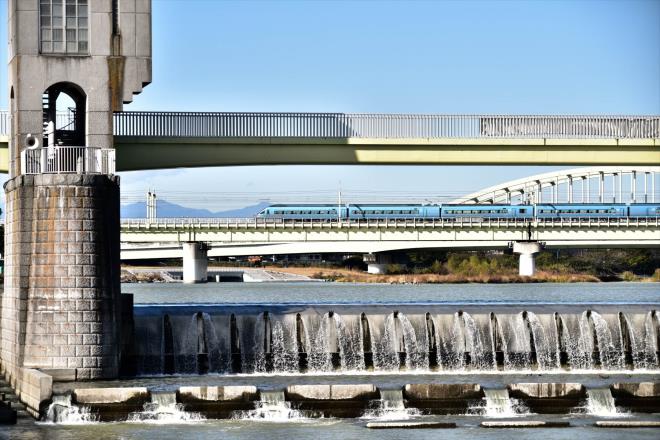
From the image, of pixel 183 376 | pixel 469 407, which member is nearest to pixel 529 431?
pixel 469 407

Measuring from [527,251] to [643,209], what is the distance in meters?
22.1

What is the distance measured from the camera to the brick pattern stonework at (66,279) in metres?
37.2

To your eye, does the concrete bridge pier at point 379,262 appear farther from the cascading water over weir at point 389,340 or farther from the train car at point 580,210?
the cascading water over weir at point 389,340

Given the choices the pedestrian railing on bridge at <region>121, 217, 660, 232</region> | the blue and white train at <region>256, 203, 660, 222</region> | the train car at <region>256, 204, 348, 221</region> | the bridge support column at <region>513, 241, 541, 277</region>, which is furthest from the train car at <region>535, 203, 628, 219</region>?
the pedestrian railing on bridge at <region>121, 217, 660, 232</region>

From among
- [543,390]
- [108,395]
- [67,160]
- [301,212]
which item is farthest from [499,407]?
[301,212]

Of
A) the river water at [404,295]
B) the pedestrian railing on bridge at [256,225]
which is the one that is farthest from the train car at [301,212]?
the pedestrian railing on bridge at [256,225]

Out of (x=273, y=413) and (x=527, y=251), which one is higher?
(x=527, y=251)

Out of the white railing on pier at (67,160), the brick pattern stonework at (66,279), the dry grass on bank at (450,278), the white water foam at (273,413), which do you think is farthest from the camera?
the dry grass on bank at (450,278)

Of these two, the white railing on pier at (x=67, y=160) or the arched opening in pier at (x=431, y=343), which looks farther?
the arched opening in pier at (x=431, y=343)

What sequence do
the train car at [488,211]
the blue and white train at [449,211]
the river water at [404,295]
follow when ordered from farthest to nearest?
the train car at [488,211] < the blue and white train at [449,211] < the river water at [404,295]

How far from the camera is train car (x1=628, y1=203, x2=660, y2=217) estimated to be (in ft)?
436

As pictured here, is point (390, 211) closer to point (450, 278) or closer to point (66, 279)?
point (450, 278)

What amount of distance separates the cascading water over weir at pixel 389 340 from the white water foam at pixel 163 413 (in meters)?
7.04

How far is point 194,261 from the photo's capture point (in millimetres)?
118500
